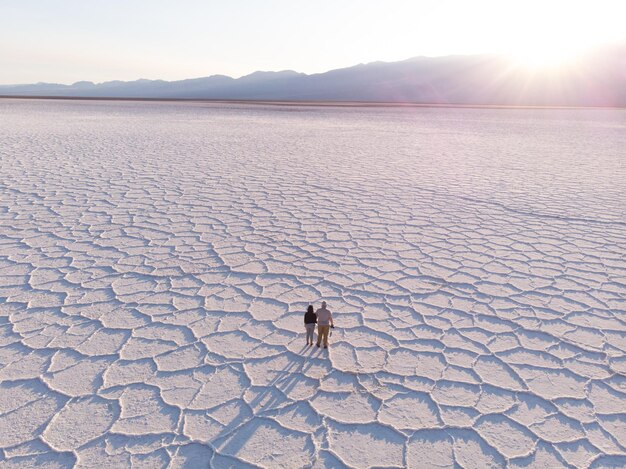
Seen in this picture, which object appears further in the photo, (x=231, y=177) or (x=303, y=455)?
(x=231, y=177)

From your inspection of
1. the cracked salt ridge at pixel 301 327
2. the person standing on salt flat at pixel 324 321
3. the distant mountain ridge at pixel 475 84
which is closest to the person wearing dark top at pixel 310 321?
the person standing on salt flat at pixel 324 321

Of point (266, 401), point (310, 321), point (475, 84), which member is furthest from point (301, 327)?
point (475, 84)

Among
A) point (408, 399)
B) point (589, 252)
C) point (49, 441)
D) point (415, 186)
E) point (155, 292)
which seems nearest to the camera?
point (49, 441)

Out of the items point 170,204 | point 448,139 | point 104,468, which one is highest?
point 104,468

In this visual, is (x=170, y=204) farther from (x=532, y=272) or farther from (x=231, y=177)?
(x=532, y=272)

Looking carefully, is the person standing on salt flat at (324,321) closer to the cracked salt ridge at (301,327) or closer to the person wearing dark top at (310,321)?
the person wearing dark top at (310,321)

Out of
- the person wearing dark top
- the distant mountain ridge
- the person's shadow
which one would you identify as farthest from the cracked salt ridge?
the distant mountain ridge

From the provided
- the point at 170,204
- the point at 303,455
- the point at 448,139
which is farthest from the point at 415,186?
the point at 448,139

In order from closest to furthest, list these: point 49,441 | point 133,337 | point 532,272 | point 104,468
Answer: point 104,468
point 49,441
point 133,337
point 532,272

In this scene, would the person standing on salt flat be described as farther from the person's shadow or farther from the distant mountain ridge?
the distant mountain ridge
